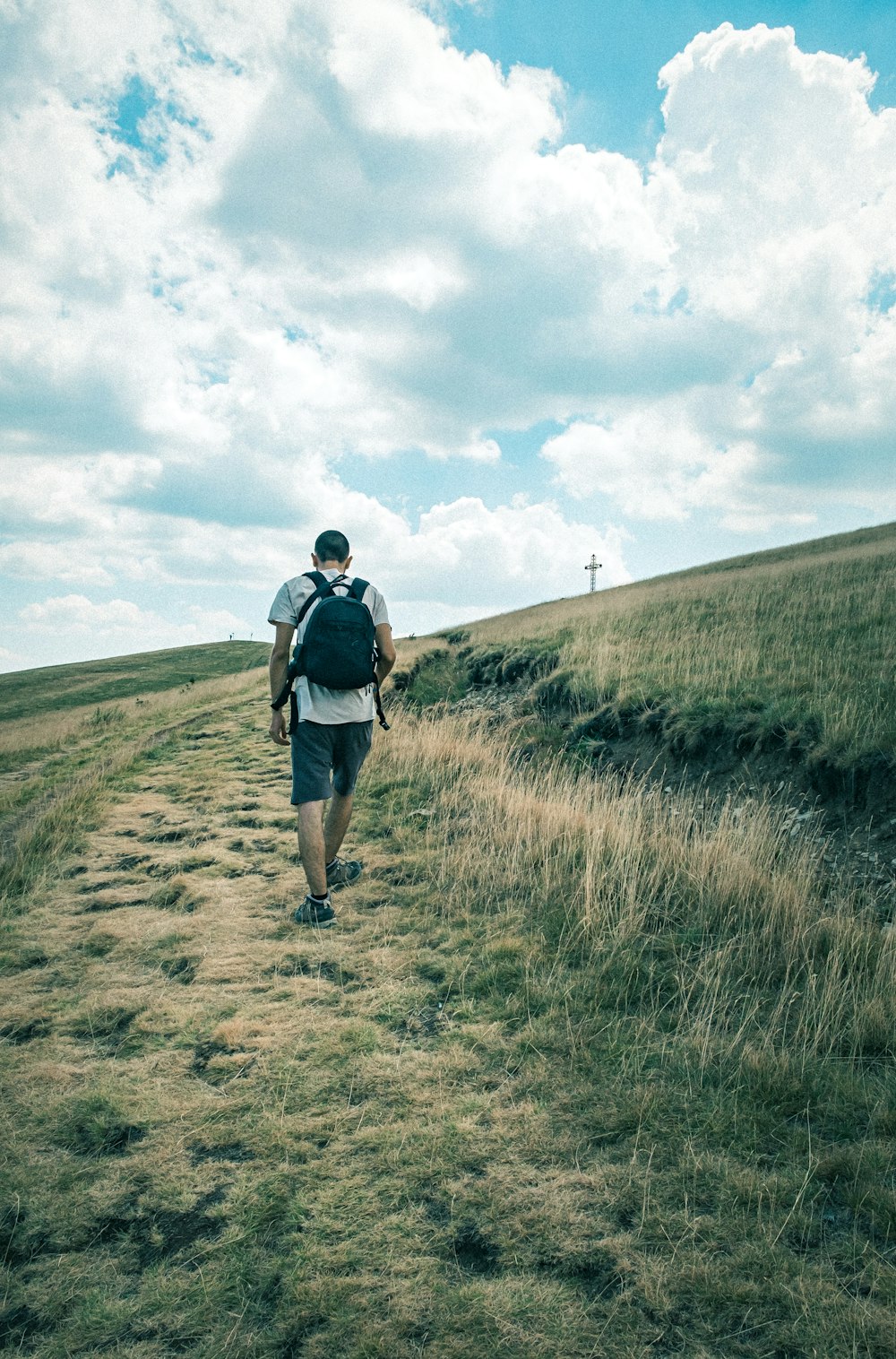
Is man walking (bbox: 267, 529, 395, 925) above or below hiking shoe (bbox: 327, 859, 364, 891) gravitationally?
above

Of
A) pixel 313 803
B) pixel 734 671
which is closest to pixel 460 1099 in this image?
pixel 313 803

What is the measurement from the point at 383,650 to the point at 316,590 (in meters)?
0.71

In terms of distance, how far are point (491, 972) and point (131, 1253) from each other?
2314mm

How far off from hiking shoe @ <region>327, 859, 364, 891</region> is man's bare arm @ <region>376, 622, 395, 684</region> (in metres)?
1.69

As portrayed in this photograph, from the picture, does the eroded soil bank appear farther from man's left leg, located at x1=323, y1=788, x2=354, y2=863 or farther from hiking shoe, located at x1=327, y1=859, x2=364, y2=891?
man's left leg, located at x1=323, y1=788, x2=354, y2=863

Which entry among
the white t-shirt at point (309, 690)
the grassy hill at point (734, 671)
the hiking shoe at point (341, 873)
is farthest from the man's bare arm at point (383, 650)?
the grassy hill at point (734, 671)

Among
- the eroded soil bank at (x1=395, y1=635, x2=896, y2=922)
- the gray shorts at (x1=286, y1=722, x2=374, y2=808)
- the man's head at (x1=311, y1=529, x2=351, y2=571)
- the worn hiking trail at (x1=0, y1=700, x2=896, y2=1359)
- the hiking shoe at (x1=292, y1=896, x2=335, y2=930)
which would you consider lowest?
the worn hiking trail at (x1=0, y1=700, x2=896, y2=1359)

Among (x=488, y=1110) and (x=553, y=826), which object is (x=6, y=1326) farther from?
(x=553, y=826)

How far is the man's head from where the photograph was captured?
5.38 m

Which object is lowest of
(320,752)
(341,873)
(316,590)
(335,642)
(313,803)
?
(341,873)

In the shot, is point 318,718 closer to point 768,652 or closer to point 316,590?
point 316,590

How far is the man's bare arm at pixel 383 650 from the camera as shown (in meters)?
5.49

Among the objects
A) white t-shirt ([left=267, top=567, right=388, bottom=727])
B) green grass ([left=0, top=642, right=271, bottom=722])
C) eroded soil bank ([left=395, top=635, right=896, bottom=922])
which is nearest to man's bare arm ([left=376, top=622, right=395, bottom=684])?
white t-shirt ([left=267, top=567, right=388, bottom=727])

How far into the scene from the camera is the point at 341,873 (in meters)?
6.02
